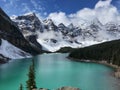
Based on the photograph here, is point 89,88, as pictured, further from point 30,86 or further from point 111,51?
point 111,51

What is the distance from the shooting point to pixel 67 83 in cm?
9131

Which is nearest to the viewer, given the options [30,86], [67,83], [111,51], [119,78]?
[30,86]

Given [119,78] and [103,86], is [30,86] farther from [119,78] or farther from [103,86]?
[119,78]

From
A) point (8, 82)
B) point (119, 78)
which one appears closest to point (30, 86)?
point (8, 82)

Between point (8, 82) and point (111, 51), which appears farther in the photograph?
point (111, 51)

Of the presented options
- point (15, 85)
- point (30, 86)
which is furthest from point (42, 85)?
point (30, 86)

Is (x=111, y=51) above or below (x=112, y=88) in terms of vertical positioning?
above

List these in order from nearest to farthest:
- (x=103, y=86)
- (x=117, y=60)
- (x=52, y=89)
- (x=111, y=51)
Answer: (x=52, y=89) < (x=103, y=86) < (x=117, y=60) < (x=111, y=51)

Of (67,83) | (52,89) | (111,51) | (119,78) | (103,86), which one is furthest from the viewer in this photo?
(111,51)

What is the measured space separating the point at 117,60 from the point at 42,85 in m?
79.7

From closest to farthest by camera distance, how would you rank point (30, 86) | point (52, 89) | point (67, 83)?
point (30, 86) → point (52, 89) → point (67, 83)

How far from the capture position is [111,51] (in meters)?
192

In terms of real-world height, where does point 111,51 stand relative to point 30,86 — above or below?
above

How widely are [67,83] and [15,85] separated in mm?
18315
